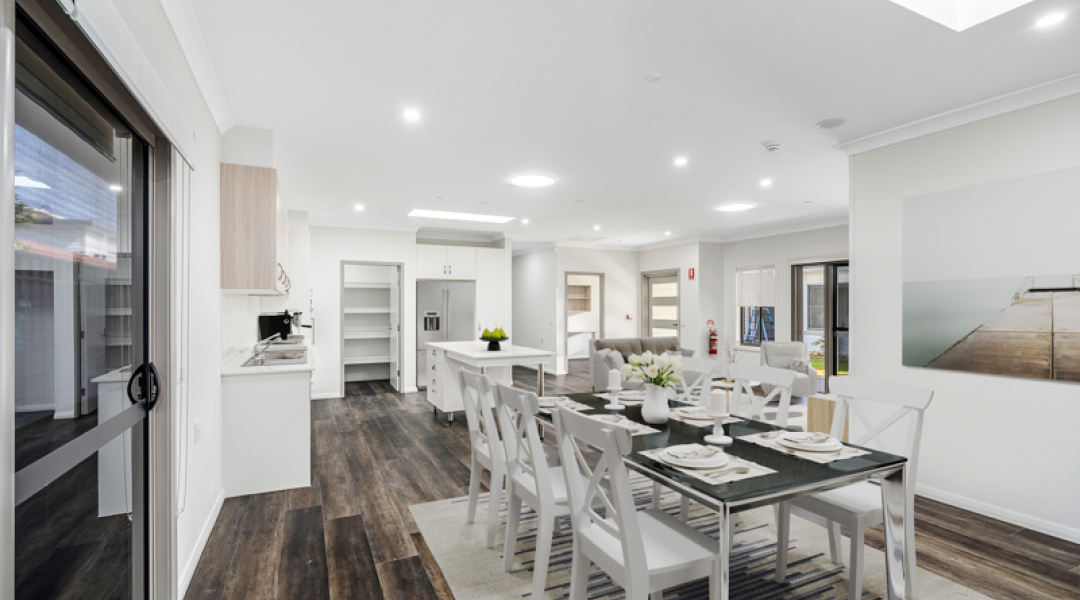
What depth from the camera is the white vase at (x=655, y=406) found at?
2.38m

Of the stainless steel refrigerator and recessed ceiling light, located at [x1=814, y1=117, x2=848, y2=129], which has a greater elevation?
recessed ceiling light, located at [x1=814, y1=117, x2=848, y2=129]

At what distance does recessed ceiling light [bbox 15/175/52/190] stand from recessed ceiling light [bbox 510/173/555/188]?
12.3ft

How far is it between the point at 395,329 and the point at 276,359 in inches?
147

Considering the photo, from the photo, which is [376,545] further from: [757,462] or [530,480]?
[757,462]

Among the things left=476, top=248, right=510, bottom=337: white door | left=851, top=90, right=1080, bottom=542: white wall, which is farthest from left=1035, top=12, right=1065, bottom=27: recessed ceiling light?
left=476, top=248, right=510, bottom=337: white door

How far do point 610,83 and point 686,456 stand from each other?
1967mm

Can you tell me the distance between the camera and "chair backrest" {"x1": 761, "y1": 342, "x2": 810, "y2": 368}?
679cm

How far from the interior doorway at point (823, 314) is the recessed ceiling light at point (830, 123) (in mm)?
4423

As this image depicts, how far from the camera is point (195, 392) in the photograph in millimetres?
2555

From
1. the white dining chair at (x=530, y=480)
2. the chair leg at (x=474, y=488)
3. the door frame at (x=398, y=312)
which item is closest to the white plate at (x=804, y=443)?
the white dining chair at (x=530, y=480)

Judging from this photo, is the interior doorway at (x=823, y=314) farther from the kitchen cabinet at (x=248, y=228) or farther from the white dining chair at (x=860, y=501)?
the kitchen cabinet at (x=248, y=228)

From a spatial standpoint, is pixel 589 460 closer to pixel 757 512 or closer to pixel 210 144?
pixel 757 512

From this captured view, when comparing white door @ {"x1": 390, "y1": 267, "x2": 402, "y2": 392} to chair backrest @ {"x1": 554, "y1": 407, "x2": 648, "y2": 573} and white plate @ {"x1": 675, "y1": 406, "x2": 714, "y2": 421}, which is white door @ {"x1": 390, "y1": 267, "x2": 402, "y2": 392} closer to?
white plate @ {"x1": 675, "y1": 406, "x2": 714, "y2": 421}

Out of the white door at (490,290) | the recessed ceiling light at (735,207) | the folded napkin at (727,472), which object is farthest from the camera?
the white door at (490,290)
